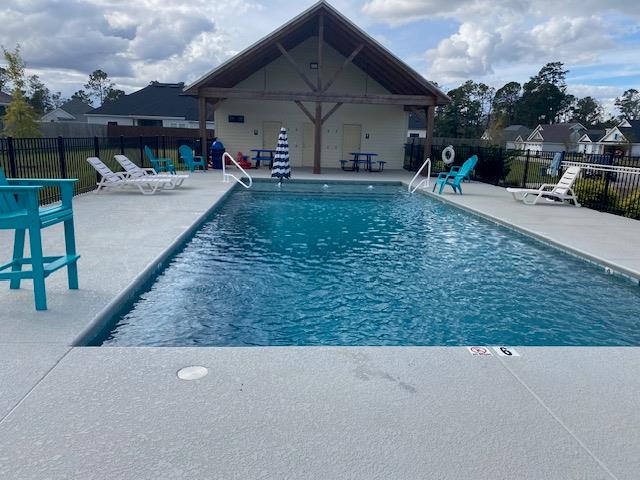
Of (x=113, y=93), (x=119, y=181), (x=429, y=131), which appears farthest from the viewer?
(x=113, y=93)

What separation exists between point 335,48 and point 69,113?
162ft

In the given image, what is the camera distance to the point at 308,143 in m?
22.4

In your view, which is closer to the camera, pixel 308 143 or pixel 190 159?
pixel 190 159

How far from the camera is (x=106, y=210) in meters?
9.33

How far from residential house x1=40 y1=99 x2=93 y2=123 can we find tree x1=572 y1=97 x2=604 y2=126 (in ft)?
260

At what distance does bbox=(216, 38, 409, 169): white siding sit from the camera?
70.0 ft

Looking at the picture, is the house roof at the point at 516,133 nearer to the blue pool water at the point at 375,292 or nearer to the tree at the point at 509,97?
the tree at the point at 509,97

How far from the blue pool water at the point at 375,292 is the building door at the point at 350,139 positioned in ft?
45.0

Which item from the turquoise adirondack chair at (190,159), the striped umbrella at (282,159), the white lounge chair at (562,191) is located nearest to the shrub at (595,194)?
the white lounge chair at (562,191)

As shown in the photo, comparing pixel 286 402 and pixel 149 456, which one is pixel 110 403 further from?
pixel 286 402

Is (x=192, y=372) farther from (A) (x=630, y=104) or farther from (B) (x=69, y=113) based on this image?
(A) (x=630, y=104)

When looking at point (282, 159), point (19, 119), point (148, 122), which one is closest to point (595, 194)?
point (282, 159)

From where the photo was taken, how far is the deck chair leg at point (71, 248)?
4469 millimetres

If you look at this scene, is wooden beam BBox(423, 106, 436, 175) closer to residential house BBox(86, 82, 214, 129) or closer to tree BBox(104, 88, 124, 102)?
residential house BBox(86, 82, 214, 129)
